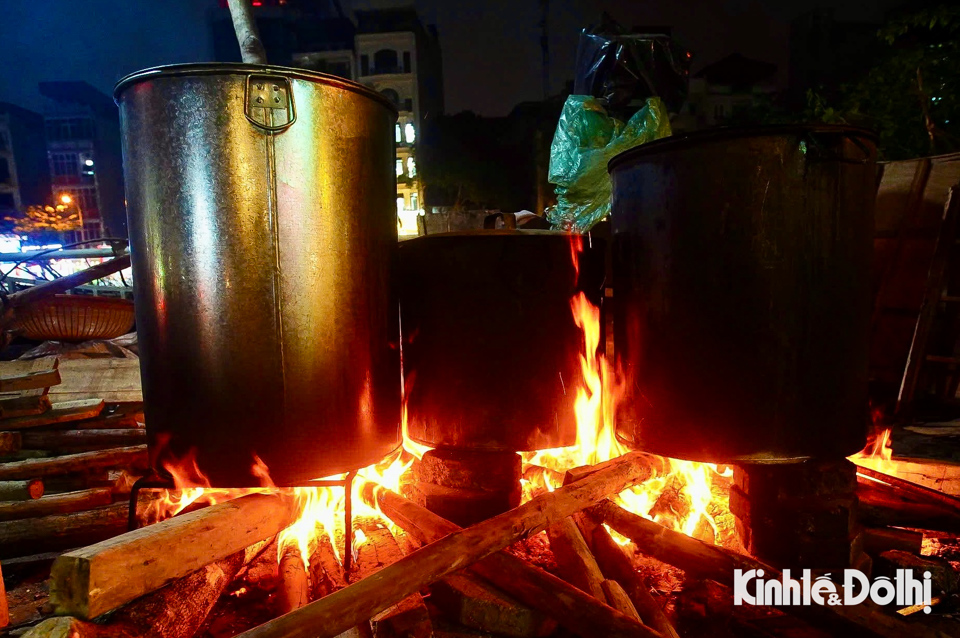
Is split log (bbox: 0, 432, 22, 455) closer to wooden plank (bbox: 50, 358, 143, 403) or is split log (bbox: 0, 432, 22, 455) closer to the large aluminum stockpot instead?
wooden plank (bbox: 50, 358, 143, 403)

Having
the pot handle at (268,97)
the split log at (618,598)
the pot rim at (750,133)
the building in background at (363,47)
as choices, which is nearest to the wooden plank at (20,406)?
the pot handle at (268,97)

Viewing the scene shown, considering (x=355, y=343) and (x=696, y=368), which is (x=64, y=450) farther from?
(x=696, y=368)

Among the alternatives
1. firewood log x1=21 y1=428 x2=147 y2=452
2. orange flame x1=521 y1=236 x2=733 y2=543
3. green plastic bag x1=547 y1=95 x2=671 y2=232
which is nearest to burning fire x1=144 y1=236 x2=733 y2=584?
orange flame x1=521 y1=236 x2=733 y2=543

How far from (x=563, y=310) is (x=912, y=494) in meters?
2.39

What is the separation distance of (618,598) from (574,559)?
0.32 meters

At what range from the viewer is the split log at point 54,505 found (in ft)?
10.6

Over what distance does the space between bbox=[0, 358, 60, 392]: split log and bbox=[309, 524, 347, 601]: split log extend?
88.4 inches

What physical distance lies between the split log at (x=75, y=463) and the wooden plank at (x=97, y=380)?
0.73 m

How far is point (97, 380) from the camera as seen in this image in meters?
4.50

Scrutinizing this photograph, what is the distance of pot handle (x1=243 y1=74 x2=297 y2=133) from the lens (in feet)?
7.55

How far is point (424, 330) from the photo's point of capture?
323cm

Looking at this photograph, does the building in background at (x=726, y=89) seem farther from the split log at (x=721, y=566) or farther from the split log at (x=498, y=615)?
the split log at (x=498, y=615)

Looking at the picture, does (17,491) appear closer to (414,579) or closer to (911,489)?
(414,579)

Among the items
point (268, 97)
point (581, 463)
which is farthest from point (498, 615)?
point (268, 97)
